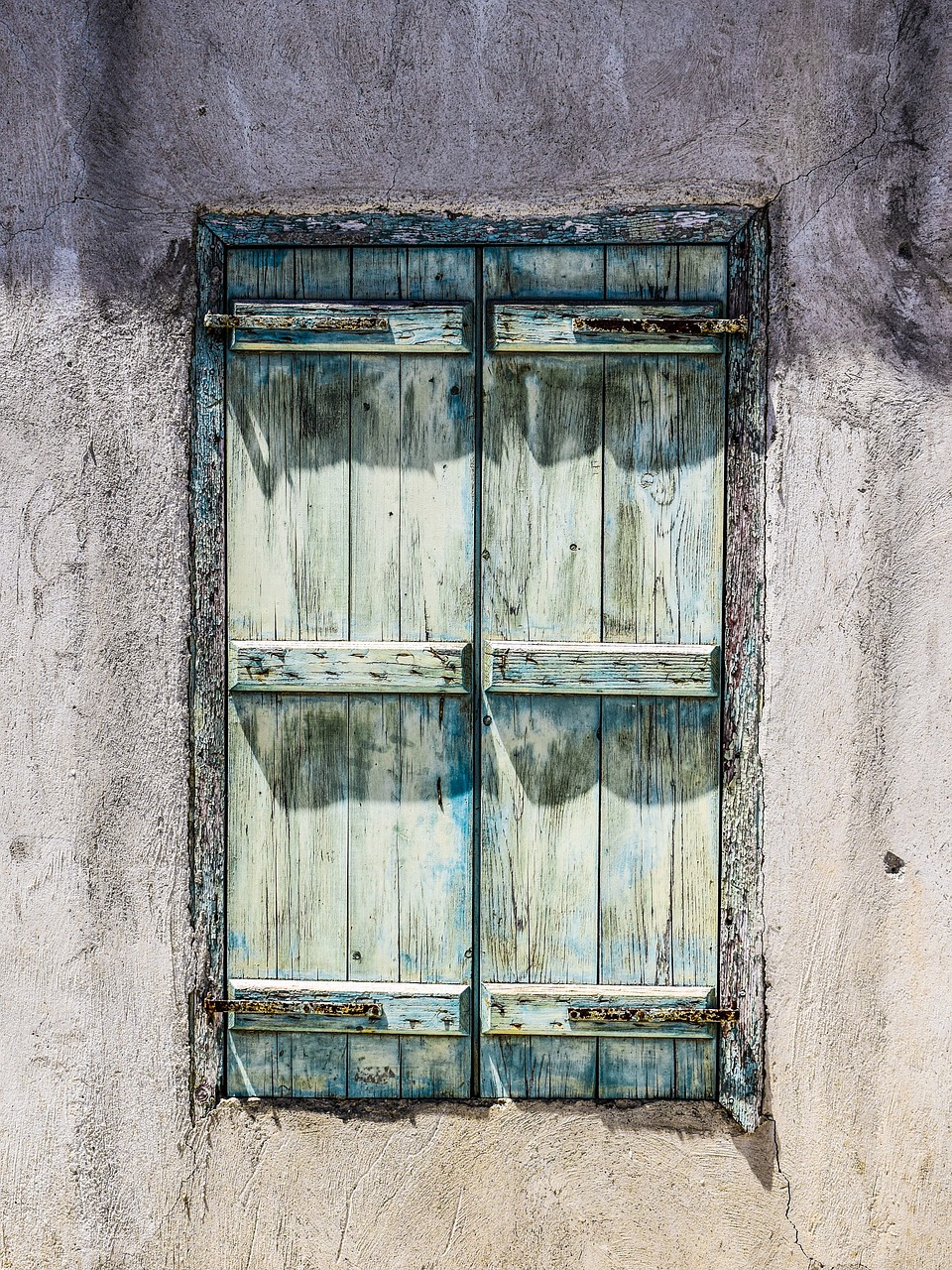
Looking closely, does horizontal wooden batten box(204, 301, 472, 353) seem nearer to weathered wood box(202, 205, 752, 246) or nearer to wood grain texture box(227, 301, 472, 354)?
wood grain texture box(227, 301, 472, 354)

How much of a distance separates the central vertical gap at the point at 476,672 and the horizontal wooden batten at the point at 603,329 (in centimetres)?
7

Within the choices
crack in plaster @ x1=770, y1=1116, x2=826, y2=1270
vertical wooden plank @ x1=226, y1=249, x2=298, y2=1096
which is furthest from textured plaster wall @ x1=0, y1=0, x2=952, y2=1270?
vertical wooden plank @ x1=226, y1=249, x2=298, y2=1096

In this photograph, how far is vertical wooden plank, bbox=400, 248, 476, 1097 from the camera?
191 centimetres

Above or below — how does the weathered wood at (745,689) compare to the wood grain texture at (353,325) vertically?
below

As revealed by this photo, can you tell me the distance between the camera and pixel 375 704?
1.95 m

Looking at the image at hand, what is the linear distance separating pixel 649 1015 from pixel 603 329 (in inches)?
60.5

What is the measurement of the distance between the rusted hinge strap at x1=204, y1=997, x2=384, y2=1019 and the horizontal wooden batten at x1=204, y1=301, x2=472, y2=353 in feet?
4.87

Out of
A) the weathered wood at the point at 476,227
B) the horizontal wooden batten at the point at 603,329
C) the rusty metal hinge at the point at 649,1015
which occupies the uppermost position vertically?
the weathered wood at the point at 476,227

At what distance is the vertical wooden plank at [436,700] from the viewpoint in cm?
191

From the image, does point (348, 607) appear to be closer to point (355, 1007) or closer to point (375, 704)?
point (375, 704)

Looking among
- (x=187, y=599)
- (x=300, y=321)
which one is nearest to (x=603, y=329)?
(x=300, y=321)

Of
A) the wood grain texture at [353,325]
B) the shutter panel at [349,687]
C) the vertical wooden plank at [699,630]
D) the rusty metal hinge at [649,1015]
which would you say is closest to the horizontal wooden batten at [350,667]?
the shutter panel at [349,687]

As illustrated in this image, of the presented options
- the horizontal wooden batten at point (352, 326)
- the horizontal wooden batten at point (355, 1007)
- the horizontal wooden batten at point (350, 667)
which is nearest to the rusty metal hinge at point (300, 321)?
the horizontal wooden batten at point (352, 326)

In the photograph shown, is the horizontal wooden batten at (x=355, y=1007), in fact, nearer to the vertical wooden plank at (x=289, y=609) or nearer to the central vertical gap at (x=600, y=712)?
the vertical wooden plank at (x=289, y=609)
